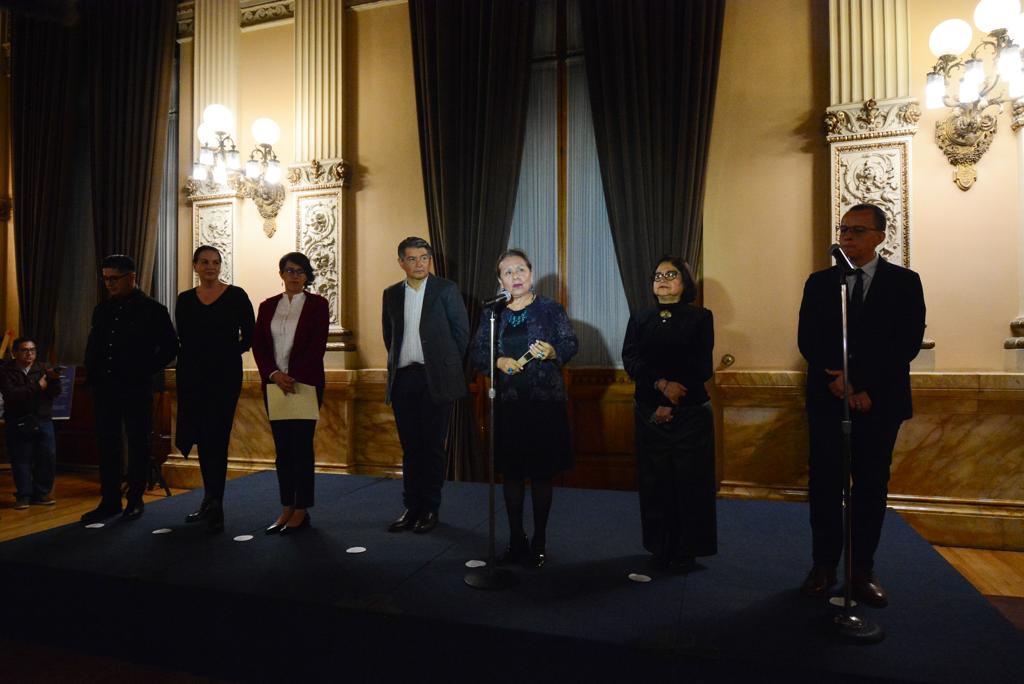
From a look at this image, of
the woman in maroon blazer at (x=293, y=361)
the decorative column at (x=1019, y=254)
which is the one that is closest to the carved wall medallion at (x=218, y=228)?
Answer: the woman in maroon blazer at (x=293, y=361)

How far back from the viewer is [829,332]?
2160mm

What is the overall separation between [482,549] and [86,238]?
5.18 m

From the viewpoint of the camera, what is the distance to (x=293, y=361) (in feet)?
9.42

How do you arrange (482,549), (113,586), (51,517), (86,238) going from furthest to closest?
(86,238) < (51,517) < (482,549) < (113,586)

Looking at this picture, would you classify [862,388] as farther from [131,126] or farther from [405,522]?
[131,126]

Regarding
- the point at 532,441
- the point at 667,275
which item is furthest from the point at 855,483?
the point at 532,441

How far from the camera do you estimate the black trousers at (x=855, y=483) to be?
6.79 feet

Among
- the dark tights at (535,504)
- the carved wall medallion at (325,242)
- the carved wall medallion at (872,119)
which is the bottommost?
the dark tights at (535,504)

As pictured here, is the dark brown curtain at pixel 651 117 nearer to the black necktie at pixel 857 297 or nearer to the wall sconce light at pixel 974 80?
the wall sconce light at pixel 974 80

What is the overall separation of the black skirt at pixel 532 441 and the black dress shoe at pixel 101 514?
6.94ft

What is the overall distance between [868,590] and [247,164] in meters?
4.55

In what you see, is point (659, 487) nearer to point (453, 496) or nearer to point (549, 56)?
point (453, 496)

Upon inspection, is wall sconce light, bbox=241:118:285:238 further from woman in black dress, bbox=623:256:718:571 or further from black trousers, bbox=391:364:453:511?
woman in black dress, bbox=623:256:718:571

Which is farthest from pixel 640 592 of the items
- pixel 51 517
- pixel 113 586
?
pixel 51 517
